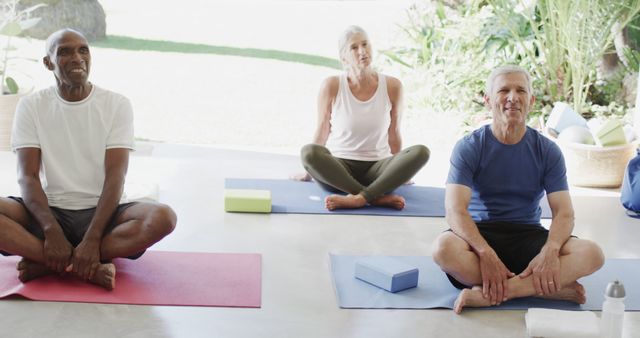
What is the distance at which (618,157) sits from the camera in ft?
17.6

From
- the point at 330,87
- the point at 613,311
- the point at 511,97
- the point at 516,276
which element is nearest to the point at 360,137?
the point at 330,87

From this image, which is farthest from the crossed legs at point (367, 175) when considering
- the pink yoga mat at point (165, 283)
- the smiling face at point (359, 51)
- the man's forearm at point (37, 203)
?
the man's forearm at point (37, 203)

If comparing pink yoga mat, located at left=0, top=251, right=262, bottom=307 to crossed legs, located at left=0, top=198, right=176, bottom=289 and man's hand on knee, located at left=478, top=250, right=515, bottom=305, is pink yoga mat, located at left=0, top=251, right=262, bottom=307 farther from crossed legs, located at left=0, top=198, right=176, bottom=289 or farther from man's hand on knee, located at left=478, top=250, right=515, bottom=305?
man's hand on knee, located at left=478, top=250, right=515, bottom=305

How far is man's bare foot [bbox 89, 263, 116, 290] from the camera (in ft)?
10.6

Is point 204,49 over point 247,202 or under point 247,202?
over

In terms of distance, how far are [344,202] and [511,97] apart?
1424mm

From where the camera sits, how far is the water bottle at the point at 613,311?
280 cm

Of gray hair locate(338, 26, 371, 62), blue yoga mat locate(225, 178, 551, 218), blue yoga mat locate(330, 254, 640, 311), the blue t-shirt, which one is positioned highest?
gray hair locate(338, 26, 371, 62)

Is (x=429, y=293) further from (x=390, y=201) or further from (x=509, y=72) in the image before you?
(x=390, y=201)

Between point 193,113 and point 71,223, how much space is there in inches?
188

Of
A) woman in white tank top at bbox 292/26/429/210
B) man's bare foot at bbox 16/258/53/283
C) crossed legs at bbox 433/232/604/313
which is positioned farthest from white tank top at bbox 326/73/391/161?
man's bare foot at bbox 16/258/53/283

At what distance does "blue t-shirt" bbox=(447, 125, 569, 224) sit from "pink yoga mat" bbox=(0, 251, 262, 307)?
34.8 inches

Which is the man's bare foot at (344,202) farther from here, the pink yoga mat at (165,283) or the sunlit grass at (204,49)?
the sunlit grass at (204,49)

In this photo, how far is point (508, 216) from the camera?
3.45m
